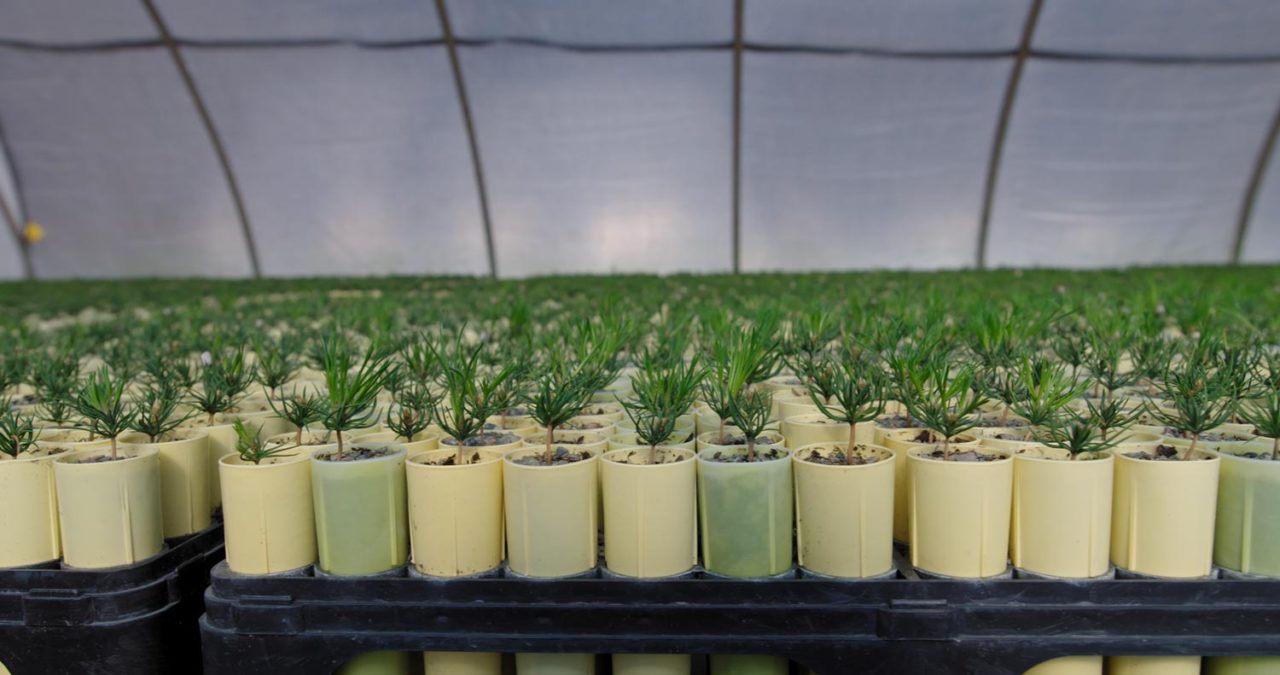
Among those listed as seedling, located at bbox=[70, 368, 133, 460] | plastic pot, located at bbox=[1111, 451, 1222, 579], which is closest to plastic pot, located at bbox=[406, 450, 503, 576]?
seedling, located at bbox=[70, 368, 133, 460]

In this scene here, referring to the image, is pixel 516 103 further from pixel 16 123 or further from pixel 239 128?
pixel 16 123

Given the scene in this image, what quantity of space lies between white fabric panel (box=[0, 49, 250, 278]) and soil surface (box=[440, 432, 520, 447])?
35.2 feet

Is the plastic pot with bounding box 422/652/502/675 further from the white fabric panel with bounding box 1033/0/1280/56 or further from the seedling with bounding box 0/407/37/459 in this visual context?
the white fabric panel with bounding box 1033/0/1280/56

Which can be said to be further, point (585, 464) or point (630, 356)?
point (630, 356)

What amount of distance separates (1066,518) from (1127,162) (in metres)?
11.0

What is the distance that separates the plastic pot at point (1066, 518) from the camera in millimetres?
1352

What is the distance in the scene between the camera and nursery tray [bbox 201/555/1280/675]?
4.34 ft

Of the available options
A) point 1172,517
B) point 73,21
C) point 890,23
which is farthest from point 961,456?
point 73,21

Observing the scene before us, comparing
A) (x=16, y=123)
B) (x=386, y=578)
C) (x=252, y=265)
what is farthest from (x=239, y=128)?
(x=386, y=578)

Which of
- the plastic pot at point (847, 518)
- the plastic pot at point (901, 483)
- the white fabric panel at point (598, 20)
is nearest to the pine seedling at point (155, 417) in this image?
the plastic pot at point (847, 518)

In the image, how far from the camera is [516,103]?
33.4 feet

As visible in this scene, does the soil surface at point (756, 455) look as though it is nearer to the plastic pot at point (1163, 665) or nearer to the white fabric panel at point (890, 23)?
the plastic pot at point (1163, 665)

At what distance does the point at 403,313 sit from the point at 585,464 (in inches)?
117

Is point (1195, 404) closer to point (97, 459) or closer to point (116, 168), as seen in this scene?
point (97, 459)
